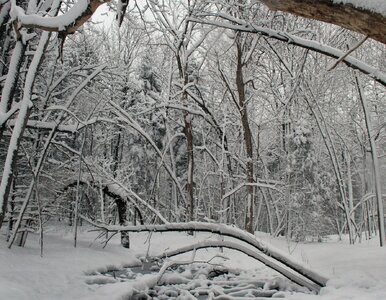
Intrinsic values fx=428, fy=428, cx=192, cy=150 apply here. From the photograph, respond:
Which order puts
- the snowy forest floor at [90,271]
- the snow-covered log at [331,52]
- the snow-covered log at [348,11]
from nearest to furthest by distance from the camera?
the snow-covered log at [348,11]
the snowy forest floor at [90,271]
the snow-covered log at [331,52]

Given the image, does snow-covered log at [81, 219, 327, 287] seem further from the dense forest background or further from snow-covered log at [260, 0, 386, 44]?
snow-covered log at [260, 0, 386, 44]

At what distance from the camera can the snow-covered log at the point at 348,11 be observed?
3434 millimetres

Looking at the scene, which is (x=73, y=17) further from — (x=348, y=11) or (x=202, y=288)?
(x=202, y=288)

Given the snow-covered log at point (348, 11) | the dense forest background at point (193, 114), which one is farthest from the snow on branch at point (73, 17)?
the snow-covered log at point (348, 11)

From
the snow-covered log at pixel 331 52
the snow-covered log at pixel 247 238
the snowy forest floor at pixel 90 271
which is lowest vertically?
the snowy forest floor at pixel 90 271

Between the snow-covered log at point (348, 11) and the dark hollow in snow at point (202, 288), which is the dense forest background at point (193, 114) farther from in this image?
the dark hollow in snow at point (202, 288)

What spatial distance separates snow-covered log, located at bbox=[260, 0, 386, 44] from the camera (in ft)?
11.3

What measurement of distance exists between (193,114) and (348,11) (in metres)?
14.4

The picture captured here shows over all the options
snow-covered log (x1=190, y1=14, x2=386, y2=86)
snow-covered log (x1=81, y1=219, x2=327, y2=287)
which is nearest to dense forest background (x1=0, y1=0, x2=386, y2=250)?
snow-covered log (x1=190, y1=14, x2=386, y2=86)

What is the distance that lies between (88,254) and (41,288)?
3.85 m

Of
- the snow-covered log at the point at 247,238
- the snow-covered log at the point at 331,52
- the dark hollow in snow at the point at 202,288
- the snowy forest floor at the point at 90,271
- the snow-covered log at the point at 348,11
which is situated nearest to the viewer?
the snow-covered log at the point at 348,11

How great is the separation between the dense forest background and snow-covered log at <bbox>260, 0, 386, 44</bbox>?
0.39 metres

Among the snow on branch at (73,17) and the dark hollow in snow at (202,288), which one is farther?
the dark hollow in snow at (202,288)

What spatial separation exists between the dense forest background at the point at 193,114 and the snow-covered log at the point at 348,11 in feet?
1.29
